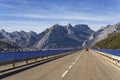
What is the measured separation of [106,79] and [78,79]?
5.23 ft

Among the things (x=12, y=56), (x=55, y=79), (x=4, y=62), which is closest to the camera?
(x=55, y=79)

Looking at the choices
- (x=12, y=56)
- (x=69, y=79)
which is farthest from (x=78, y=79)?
(x=12, y=56)

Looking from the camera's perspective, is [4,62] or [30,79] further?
[4,62]

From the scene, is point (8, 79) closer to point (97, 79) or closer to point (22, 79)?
point (22, 79)

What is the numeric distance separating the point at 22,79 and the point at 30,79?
1.59 feet

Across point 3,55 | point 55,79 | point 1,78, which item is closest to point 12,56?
point 3,55

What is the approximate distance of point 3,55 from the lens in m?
23.7

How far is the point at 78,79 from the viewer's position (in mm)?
17172

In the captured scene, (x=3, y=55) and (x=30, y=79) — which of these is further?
(x=3, y=55)

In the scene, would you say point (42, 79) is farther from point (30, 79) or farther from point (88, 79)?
point (88, 79)

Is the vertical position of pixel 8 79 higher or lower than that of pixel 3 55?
lower

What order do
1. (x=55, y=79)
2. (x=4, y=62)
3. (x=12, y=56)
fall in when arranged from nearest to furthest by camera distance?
(x=55, y=79)
(x=4, y=62)
(x=12, y=56)

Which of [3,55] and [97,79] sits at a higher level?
[3,55]

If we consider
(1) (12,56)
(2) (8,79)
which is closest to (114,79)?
(2) (8,79)
